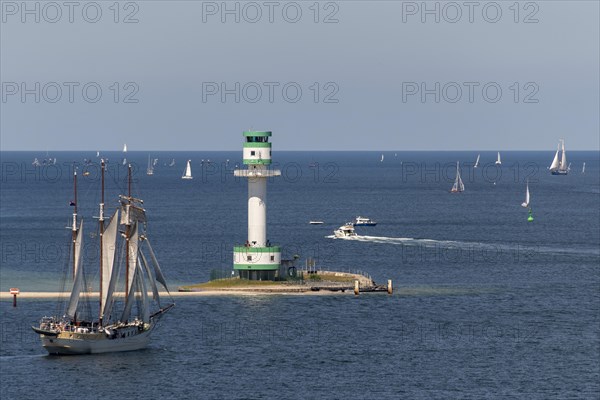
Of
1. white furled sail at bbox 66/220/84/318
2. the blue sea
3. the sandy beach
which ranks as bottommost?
the blue sea

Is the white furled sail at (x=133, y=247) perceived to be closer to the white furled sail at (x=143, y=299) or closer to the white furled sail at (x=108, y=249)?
the white furled sail at (x=143, y=299)

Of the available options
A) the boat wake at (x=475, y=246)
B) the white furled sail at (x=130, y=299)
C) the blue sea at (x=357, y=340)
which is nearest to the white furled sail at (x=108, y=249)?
the white furled sail at (x=130, y=299)

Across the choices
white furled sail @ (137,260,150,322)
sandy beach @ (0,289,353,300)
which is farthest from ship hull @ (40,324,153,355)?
sandy beach @ (0,289,353,300)

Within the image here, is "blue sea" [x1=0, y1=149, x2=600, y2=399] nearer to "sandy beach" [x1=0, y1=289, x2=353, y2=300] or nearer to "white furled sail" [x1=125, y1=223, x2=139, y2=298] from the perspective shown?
"sandy beach" [x1=0, y1=289, x2=353, y2=300]

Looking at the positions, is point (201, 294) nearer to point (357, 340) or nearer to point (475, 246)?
point (357, 340)

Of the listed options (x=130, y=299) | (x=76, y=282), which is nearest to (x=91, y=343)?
(x=76, y=282)

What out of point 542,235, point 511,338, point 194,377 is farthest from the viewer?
point 542,235

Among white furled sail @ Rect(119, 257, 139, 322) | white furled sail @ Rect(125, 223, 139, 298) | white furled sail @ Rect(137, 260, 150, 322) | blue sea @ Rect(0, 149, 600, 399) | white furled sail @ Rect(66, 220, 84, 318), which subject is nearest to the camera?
blue sea @ Rect(0, 149, 600, 399)

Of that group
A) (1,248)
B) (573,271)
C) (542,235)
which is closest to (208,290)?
(573,271)

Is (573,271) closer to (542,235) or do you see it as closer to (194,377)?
(542,235)
